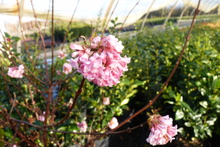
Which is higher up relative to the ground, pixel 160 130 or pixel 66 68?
pixel 66 68

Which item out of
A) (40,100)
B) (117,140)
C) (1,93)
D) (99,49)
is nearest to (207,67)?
(117,140)

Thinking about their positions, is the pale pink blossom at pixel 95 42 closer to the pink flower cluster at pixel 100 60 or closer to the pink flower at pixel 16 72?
the pink flower cluster at pixel 100 60

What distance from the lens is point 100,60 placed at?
0.59 metres

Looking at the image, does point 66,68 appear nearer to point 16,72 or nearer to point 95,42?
point 16,72

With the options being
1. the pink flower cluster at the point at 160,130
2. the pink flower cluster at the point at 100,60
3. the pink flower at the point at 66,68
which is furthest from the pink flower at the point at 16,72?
the pink flower cluster at the point at 160,130

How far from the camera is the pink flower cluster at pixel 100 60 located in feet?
1.95

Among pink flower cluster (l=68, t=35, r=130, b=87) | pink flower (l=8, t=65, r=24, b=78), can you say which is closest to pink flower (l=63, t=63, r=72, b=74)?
pink flower (l=8, t=65, r=24, b=78)

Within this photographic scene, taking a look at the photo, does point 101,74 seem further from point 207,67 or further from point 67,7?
point 67,7

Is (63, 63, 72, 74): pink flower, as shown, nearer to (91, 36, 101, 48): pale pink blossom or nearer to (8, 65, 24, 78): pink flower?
(8, 65, 24, 78): pink flower

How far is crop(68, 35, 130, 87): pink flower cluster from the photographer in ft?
1.95

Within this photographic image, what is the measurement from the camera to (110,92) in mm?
2100

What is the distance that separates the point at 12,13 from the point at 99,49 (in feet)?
13.3

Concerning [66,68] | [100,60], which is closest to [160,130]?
[100,60]

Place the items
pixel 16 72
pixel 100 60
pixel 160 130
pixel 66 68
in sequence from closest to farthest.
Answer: pixel 100 60 → pixel 160 130 → pixel 16 72 → pixel 66 68
